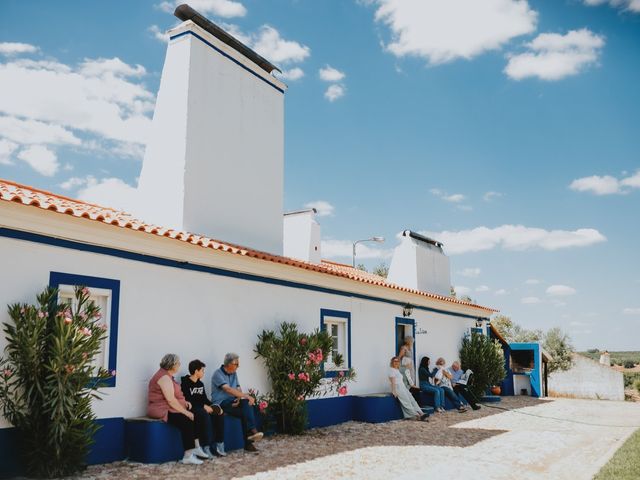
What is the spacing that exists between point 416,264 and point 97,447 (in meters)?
13.6

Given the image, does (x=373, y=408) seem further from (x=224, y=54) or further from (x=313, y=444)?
(x=224, y=54)

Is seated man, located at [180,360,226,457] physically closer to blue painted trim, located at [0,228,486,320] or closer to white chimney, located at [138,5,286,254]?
blue painted trim, located at [0,228,486,320]

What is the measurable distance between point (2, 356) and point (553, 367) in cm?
3084

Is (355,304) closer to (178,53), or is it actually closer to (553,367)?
(178,53)

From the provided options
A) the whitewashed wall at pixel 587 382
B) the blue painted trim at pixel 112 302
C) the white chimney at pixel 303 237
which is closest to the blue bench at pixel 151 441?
the blue painted trim at pixel 112 302

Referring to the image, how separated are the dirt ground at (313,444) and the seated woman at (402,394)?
470 millimetres

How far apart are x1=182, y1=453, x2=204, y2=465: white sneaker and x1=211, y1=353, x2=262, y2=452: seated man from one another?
1.18 meters

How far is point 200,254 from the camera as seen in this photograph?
9.41 m

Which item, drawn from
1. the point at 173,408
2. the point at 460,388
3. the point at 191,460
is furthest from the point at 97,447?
the point at 460,388

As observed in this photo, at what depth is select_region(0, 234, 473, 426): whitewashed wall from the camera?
716 centimetres

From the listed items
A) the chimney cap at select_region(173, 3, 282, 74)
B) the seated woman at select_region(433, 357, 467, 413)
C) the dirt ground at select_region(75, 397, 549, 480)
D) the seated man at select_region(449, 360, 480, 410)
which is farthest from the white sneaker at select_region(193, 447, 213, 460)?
the seated man at select_region(449, 360, 480, 410)

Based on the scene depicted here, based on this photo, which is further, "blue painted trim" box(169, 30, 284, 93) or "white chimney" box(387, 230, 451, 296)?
"white chimney" box(387, 230, 451, 296)

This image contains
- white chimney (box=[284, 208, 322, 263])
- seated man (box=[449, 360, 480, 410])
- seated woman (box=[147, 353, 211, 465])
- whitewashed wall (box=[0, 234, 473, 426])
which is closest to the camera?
whitewashed wall (box=[0, 234, 473, 426])

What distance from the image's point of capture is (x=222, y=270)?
9.95 m
